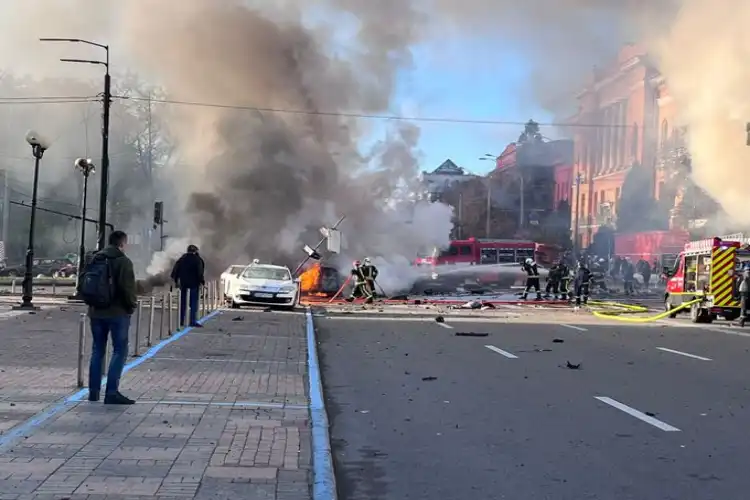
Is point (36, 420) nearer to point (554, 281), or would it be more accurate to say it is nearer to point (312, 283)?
point (312, 283)

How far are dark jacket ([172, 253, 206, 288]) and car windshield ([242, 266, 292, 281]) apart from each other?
23.2 ft

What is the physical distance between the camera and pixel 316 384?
31.7ft

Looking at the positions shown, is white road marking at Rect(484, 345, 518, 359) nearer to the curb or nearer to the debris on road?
the debris on road

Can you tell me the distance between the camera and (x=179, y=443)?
6.36 meters

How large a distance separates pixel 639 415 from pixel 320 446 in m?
3.45

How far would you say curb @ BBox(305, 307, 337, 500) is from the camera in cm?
527

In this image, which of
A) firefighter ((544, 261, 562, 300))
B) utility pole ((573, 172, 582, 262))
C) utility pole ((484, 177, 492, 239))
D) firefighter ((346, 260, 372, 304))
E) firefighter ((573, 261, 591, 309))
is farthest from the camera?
utility pole ((484, 177, 492, 239))

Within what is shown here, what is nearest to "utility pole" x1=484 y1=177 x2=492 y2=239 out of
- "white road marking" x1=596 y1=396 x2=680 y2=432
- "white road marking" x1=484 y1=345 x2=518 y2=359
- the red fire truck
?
the red fire truck

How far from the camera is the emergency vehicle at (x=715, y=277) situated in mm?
21750

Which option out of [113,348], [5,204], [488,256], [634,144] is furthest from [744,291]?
[5,204]

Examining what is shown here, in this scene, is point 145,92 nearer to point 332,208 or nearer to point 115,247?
point 332,208

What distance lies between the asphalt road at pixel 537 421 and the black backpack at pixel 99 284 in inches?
89.3

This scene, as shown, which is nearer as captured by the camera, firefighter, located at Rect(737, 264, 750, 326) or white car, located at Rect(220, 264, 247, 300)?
firefighter, located at Rect(737, 264, 750, 326)

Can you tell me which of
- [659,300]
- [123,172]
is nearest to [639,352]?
[659,300]
